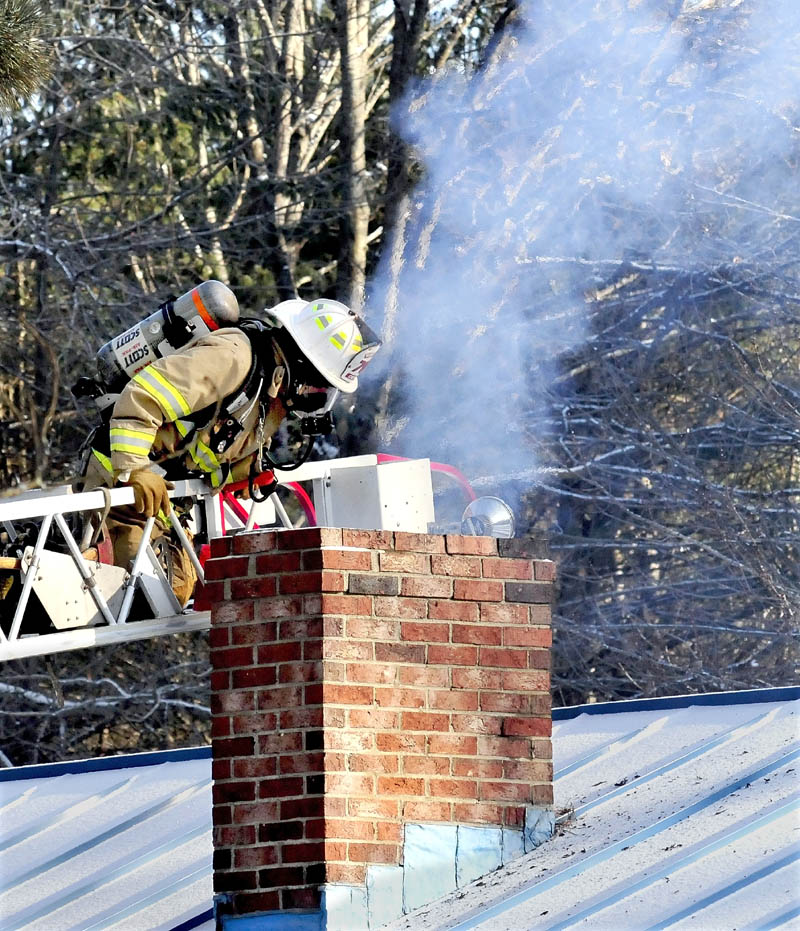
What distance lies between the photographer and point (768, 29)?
41.9 ft

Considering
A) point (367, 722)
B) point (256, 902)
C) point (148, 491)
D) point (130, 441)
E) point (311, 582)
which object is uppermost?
point (130, 441)

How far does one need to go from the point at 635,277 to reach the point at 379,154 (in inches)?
113

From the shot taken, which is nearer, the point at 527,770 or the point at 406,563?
the point at 406,563

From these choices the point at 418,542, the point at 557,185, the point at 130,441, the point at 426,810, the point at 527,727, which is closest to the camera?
the point at 426,810

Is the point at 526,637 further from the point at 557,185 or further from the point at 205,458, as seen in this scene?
the point at 557,185

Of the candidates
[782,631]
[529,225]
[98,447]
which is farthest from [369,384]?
[98,447]

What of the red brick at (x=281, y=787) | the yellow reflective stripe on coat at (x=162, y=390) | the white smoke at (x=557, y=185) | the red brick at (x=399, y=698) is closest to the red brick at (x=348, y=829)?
the red brick at (x=281, y=787)

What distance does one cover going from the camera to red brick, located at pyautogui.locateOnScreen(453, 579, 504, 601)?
4.68 m

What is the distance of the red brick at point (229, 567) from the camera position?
4.61 m

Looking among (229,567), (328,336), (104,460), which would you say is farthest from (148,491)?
(229,567)

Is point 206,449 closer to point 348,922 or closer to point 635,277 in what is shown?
point 348,922

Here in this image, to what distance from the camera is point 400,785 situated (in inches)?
177

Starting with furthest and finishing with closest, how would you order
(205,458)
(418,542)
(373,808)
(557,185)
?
(557,185), (205,458), (418,542), (373,808)

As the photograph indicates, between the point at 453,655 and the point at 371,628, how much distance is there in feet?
0.87
